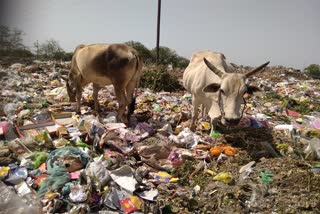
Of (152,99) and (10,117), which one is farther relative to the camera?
(152,99)

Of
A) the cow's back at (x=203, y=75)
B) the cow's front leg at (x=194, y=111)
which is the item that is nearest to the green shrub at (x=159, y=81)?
the cow's back at (x=203, y=75)

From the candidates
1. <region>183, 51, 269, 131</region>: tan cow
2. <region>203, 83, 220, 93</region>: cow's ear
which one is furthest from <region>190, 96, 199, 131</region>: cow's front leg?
<region>203, 83, 220, 93</region>: cow's ear

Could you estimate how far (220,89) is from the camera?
3.83 m

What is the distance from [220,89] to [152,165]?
1309 mm

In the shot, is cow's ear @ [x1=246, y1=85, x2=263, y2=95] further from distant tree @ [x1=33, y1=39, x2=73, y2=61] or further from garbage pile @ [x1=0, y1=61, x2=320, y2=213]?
distant tree @ [x1=33, y1=39, x2=73, y2=61]

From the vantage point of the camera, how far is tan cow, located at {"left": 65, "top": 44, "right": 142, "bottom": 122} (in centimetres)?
503

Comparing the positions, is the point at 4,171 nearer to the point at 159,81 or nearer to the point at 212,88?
the point at 212,88

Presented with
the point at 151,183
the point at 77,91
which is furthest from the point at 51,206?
the point at 77,91

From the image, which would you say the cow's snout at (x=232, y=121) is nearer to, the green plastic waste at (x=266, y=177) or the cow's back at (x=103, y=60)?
the green plastic waste at (x=266, y=177)

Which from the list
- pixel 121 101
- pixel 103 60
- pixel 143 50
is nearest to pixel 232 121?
pixel 121 101

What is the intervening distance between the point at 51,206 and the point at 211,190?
1.56 m

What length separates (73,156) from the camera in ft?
11.1

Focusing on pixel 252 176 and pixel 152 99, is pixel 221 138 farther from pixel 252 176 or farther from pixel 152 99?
pixel 152 99

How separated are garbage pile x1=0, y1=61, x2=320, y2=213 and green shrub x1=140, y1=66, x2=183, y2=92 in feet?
9.94
